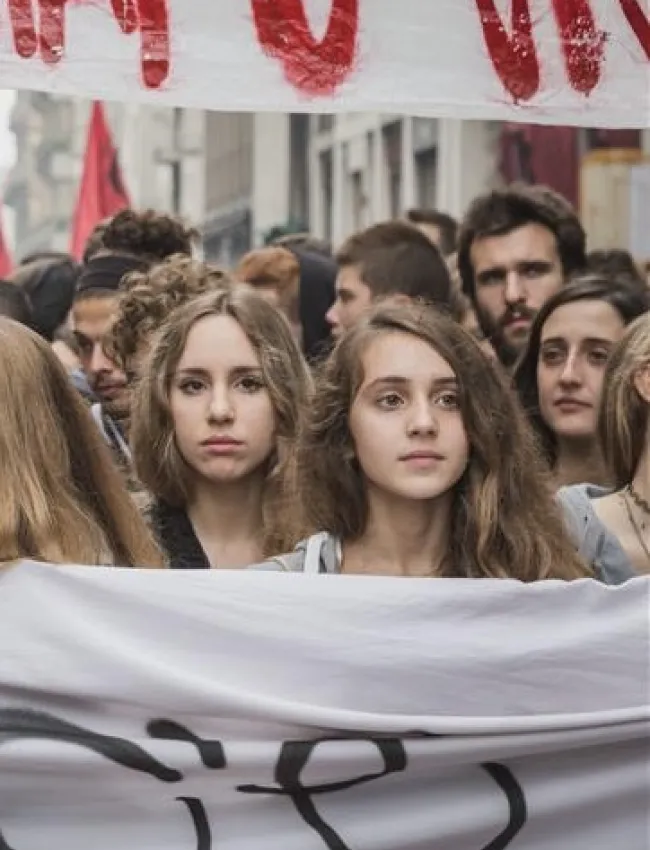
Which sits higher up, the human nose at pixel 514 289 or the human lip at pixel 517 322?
the human nose at pixel 514 289

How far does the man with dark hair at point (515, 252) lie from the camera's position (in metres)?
7.43

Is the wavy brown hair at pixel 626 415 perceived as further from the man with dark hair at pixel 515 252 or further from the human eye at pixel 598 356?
the man with dark hair at pixel 515 252

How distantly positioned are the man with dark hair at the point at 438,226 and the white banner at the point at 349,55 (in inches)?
210

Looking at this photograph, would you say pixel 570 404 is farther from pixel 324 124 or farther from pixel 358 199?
pixel 324 124

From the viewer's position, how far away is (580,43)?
4809mm

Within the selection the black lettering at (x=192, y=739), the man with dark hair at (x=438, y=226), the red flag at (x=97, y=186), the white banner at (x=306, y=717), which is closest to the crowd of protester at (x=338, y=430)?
the white banner at (x=306, y=717)

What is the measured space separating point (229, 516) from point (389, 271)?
2.24 metres

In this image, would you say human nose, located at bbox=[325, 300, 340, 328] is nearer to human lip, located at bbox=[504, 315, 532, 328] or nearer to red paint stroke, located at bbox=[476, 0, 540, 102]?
human lip, located at bbox=[504, 315, 532, 328]

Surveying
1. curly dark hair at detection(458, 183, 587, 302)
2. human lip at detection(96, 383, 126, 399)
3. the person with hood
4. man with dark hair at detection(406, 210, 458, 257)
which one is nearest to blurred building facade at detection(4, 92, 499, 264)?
man with dark hair at detection(406, 210, 458, 257)

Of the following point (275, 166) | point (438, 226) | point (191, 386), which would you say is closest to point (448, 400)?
point (191, 386)

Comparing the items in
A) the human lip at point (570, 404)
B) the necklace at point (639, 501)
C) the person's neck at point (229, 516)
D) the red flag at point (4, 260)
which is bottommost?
the red flag at point (4, 260)

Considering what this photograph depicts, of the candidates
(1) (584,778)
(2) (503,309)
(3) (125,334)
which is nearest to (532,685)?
(1) (584,778)

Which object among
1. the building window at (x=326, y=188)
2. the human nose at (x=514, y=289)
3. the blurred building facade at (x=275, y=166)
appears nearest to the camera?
the human nose at (x=514, y=289)

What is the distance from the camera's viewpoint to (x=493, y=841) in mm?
4281
